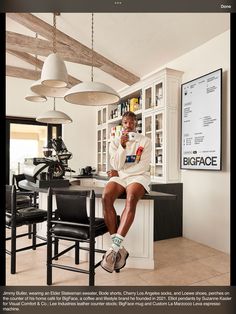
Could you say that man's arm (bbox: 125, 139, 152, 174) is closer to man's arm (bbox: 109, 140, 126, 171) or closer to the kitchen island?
man's arm (bbox: 109, 140, 126, 171)

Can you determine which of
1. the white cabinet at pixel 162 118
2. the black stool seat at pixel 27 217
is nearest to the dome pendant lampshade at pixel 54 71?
the black stool seat at pixel 27 217

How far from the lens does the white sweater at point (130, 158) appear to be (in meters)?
1.68

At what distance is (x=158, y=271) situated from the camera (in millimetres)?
1749

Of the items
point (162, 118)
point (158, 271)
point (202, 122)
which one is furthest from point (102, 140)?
point (158, 271)

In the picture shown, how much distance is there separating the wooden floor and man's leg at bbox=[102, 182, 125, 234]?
0.37 m

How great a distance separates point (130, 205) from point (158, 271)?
617mm

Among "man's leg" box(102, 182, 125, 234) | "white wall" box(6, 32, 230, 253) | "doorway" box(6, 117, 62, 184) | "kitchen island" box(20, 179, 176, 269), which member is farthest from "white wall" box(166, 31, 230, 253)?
"doorway" box(6, 117, 62, 184)

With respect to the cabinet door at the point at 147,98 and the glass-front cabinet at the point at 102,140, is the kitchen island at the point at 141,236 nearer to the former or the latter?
the cabinet door at the point at 147,98

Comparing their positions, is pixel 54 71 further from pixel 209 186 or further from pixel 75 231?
pixel 209 186

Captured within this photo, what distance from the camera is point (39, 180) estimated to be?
1909mm

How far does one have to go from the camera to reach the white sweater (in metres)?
1.68

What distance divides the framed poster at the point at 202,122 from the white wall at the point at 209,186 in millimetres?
69

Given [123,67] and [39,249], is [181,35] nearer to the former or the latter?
[123,67]

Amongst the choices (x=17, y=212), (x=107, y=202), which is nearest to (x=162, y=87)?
(x=107, y=202)
